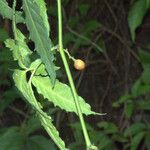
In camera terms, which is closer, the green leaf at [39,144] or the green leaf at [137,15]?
the green leaf at [39,144]

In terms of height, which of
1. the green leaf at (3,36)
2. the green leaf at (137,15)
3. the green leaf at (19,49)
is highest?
the green leaf at (19,49)

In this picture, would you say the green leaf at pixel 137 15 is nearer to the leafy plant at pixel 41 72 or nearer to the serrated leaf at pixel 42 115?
the leafy plant at pixel 41 72

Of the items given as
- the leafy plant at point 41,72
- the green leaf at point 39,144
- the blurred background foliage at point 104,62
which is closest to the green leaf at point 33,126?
the green leaf at point 39,144

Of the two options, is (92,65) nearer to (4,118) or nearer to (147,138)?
(4,118)

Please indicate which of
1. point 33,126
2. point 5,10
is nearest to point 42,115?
point 5,10

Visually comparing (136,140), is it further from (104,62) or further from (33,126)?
(104,62)

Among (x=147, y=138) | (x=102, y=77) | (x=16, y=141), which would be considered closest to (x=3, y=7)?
(x=16, y=141)

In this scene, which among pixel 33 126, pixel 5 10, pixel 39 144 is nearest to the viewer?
pixel 5 10
